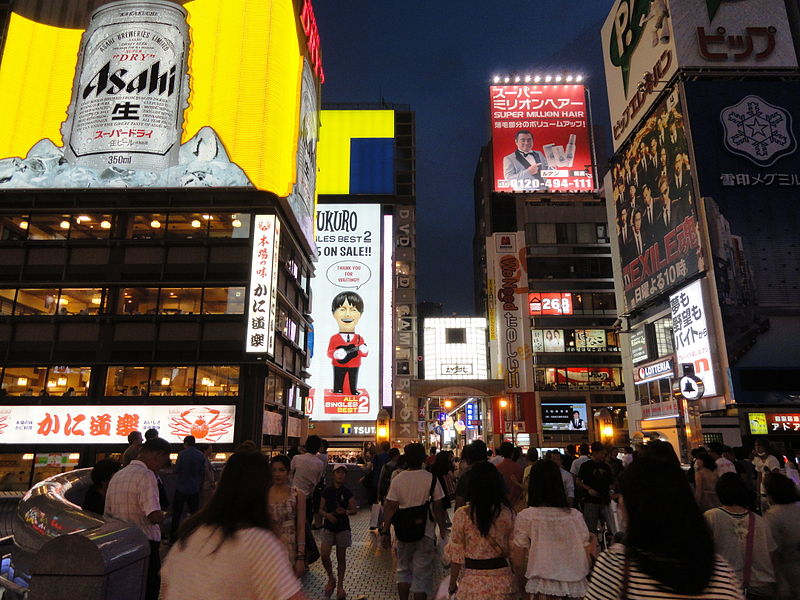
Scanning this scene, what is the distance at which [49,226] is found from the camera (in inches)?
1166

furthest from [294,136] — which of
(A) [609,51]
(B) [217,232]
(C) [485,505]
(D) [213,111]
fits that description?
(C) [485,505]

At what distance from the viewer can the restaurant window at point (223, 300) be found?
28031 mm

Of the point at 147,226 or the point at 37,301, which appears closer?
the point at 37,301

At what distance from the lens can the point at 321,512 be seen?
26.2 feet

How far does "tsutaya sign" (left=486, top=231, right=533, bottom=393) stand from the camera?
162ft

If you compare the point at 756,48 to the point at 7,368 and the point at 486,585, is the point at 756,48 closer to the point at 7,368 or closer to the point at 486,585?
the point at 486,585

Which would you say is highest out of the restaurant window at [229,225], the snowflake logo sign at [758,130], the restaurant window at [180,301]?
the snowflake logo sign at [758,130]

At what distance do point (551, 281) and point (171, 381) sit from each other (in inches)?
1444

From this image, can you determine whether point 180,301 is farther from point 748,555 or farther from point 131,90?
point 748,555

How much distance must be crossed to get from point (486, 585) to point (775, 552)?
284cm

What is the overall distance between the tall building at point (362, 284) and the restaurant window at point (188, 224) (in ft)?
56.2

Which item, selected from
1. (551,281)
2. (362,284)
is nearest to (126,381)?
(362,284)

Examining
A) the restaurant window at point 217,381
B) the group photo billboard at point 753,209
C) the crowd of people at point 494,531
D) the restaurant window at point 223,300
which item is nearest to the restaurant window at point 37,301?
the restaurant window at point 223,300

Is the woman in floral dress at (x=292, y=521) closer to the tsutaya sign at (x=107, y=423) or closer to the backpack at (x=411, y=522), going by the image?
the backpack at (x=411, y=522)
